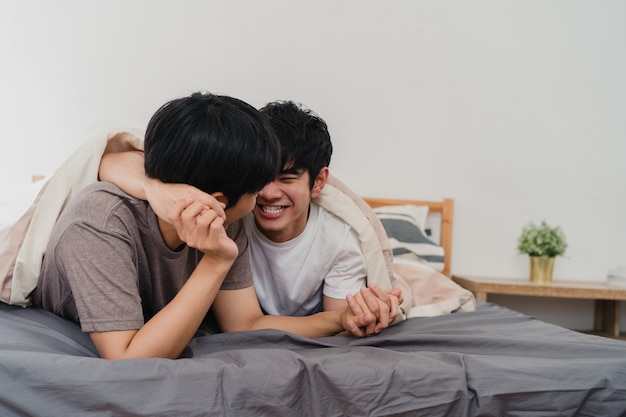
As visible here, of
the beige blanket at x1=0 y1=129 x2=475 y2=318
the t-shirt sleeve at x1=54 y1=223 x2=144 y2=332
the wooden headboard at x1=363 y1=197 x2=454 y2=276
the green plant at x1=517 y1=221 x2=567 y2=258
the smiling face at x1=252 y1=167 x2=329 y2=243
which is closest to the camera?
the t-shirt sleeve at x1=54 y1=223 x2=144 y2=332

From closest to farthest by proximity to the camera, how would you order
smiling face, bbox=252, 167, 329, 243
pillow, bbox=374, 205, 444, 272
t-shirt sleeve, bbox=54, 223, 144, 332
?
t-shirt sleeve, bbox=54, 223, 144, 332, smiling face, bbox=252, 167, 329, 243, pillow, bbox=374, 205, 444, 272

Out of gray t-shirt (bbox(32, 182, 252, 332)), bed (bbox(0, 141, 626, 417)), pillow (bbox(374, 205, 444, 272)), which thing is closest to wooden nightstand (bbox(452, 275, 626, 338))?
pillow (bbox(374, 205, 444, 272))

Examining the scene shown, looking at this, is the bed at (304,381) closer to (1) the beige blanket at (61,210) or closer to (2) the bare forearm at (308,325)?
(1) the beige blanket at (61,210)

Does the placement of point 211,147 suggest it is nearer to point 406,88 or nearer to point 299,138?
point 299,138

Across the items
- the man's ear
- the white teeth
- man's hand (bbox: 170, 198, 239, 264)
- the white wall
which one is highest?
the white wall

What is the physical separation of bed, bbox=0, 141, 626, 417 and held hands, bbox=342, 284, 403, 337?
0.13 m

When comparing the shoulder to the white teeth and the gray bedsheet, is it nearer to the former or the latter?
the gray bedsheet

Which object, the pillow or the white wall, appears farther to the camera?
the white wall

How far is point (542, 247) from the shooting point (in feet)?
8.89

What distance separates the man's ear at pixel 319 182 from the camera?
4.90 ft

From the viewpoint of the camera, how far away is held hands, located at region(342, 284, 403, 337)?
46.3 inches

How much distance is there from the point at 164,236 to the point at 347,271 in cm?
56

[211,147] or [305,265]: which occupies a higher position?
[211,147]

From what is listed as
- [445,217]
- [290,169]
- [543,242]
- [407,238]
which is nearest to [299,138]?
[290,169]
